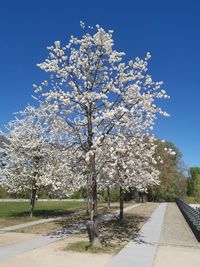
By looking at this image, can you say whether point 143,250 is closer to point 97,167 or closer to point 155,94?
point 97,167

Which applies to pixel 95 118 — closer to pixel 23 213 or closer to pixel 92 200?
pixel 92 200

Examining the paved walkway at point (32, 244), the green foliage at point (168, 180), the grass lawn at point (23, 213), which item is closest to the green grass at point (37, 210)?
the grass lawn at point (23, 213)

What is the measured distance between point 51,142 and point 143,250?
5636 millimetres

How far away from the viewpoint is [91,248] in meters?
12.9

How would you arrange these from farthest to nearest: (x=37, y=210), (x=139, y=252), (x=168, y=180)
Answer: (x=168, y=180) → (x=37, y=210) → (x=139, y=252)

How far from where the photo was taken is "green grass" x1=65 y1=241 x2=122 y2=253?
1266 centimetres

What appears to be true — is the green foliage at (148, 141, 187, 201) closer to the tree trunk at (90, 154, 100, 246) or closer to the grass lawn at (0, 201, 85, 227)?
the grass lawn at (0, 201, 85, 227)

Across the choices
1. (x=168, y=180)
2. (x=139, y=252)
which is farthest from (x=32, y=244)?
(x=168, y=180)

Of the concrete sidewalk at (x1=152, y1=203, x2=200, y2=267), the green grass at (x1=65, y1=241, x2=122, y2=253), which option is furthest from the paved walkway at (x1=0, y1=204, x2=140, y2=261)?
the concrete sidewalk at (x1=152, y1=203, x2=200, y2=267)

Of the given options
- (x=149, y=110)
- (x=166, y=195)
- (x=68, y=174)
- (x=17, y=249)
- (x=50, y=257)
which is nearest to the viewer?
(x=50, y=257)

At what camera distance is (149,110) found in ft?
45.0

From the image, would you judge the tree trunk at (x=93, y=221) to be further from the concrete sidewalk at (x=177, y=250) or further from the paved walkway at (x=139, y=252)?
the concrete sidewalk at (x=177, y=250)

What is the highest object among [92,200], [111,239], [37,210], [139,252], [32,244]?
[92,200]

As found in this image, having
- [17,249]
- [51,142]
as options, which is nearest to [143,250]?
[17,249]
